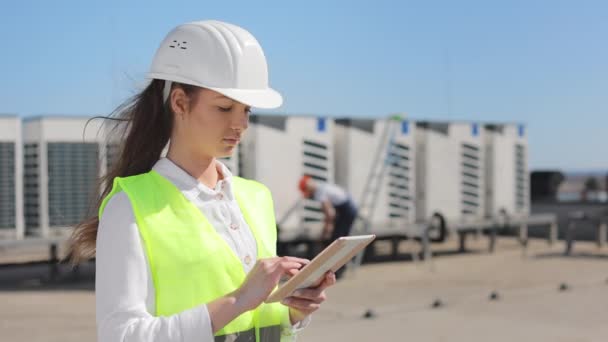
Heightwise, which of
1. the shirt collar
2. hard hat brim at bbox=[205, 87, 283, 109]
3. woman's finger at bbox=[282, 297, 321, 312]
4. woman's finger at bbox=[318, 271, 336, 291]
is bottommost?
woman's finger at bbox=[282, 297, 321, 312]

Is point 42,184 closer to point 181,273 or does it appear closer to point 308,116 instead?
point 308,116

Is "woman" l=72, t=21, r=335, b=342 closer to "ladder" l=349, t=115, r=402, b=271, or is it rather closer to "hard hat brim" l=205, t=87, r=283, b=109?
"hard hat brim" l=205, t=87, r=283, b=109

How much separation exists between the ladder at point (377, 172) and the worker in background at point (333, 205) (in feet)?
2.95

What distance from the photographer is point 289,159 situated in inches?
419

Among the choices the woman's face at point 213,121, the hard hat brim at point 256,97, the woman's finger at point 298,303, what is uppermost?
the hard hat brim at point 256,97

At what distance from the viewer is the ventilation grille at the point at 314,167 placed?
10.9 meters

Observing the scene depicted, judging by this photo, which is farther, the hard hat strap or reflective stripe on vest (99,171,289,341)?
the hard hat strap

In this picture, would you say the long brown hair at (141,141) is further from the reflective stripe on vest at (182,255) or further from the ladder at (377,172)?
the ladder at (377,172)

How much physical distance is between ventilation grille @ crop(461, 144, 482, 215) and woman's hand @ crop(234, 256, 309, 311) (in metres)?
11.8


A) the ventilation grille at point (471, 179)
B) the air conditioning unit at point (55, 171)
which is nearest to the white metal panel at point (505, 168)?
the ventilation grille at point (471, 179)

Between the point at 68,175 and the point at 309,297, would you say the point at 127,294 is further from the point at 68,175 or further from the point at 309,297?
the point at 68,175

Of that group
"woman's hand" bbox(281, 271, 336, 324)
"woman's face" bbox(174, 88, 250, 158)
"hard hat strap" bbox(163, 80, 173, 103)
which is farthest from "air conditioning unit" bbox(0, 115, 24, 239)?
"woman's hand" bbox(281, 271, 336, 324)

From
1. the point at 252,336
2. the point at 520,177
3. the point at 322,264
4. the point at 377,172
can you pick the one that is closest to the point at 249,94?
the point at 322,264

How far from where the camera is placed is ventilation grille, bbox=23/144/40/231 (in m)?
9.42
